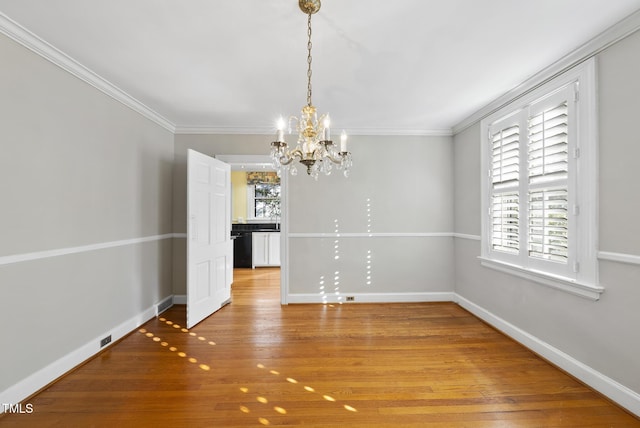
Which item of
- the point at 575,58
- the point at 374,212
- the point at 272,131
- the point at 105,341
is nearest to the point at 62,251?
the point at 105,341

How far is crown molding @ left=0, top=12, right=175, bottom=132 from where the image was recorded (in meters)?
1.96

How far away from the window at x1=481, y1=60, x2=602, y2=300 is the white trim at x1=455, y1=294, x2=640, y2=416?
0.55 m

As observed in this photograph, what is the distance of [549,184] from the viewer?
257 centimetres

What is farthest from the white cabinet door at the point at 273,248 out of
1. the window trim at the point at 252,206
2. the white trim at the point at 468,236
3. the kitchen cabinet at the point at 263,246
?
the white trim at the point at 468,236

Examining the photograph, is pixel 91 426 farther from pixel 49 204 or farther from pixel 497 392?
pixel 497 392

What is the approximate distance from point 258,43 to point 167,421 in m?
2.59

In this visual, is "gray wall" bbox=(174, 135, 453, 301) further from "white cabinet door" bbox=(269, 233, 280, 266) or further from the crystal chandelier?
"white cabinet door" bbox=(269, 233, 280, 266)

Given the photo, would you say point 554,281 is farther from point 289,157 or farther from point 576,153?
point 289,157

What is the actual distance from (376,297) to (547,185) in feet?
8.23

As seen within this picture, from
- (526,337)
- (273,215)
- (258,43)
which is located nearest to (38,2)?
(258,43)

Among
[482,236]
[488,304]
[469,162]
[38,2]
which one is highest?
[38,2]

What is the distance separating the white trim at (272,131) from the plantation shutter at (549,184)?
160 cm

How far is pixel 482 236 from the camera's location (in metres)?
3.60

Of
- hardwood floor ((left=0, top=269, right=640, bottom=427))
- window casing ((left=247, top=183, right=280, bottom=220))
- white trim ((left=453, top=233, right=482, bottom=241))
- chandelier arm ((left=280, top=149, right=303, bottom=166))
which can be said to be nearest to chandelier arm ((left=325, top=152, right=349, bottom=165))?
chandelier arm ((left=280, top=149, right=303, bottom=166))
